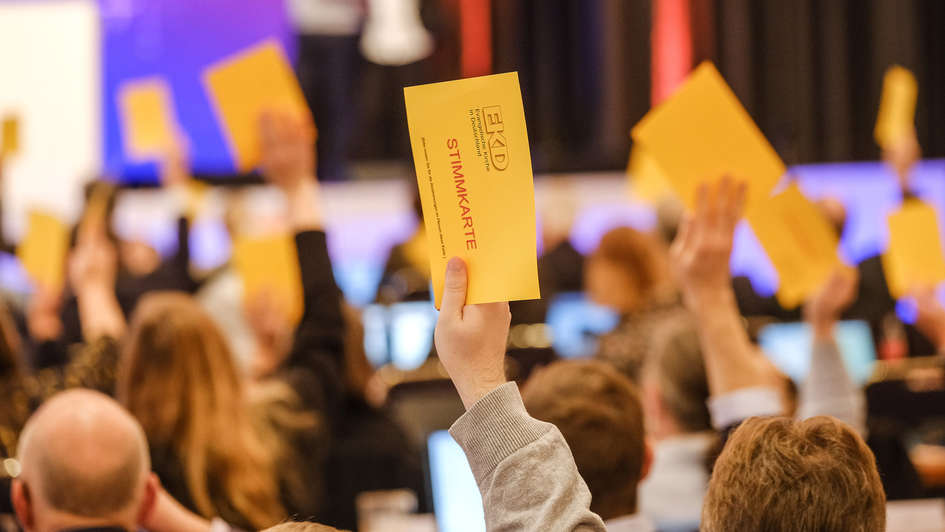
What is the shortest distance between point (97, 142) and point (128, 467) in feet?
19.5

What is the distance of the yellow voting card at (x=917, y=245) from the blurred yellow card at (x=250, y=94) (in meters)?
1.51

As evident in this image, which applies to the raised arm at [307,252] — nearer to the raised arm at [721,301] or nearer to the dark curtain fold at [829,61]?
the raised arm at [721,301]

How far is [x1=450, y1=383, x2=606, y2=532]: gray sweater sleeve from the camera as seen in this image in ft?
3.71

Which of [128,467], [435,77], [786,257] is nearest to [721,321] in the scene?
[786,257]

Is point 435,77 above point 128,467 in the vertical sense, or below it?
above

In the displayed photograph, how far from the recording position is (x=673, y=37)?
28.2 feet

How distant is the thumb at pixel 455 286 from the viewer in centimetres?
119

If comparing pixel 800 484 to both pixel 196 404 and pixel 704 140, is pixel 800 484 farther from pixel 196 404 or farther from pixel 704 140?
pixel 196 404

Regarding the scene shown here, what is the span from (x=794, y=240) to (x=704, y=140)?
1.11ft

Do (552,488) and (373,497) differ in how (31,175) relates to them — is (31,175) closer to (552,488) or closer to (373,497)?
(373,497)

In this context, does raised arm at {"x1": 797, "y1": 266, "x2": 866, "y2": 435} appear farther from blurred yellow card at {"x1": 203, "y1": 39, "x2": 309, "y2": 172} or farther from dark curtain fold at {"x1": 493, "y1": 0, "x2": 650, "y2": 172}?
dark curtain fold at {"x1": 493, "y1": 0, "x2": 650, "y2": 172}

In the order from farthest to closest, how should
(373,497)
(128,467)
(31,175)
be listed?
(31,175) < (373,497) < (128,467)

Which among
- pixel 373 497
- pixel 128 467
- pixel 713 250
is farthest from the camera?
pixel 373 497

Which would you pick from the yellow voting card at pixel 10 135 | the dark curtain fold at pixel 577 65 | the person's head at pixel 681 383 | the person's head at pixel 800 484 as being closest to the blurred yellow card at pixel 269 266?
the yellow voting card at pixel 10 135
